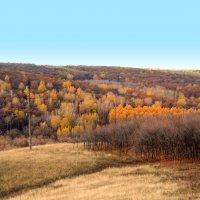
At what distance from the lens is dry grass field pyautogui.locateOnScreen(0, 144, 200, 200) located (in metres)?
32.7

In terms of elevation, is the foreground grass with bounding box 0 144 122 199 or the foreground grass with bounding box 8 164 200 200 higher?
the foreground grass with bounding box 8 164 200 200

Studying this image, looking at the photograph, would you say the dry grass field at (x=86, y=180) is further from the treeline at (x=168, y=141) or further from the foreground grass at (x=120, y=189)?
the treeline at (x=168, y=141)

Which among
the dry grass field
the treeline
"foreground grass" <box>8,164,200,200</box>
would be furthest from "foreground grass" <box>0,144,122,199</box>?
the treeline

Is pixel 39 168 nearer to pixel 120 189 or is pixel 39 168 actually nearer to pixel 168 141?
pixel 120 189

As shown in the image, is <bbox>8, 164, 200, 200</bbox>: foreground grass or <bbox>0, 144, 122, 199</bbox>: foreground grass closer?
<bbox>8, 164, 200, 200</bbox>: foreground grass

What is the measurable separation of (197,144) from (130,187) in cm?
3830

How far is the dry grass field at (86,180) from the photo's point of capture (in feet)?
107

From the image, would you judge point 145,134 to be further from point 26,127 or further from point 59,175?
point 26,127

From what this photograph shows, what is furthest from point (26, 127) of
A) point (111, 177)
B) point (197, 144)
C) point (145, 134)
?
point (111, 177)

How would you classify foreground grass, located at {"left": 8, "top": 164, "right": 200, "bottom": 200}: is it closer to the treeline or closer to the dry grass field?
the dry grass field

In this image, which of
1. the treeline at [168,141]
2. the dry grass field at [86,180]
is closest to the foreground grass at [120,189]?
the dry grass field at [86,180]

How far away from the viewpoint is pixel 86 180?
47.0m

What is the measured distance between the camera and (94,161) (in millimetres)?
66062

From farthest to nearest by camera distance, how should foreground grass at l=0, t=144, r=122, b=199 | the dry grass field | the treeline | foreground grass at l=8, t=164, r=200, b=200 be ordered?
1. the treeline
2. foreground grass at l=0, t=144, r=122, b=199
3. the dry grass field
4. foreground grass at l=8, t=164, r=200, b=200
